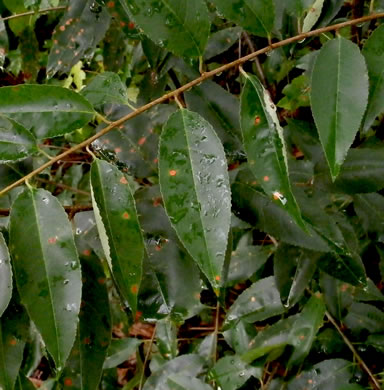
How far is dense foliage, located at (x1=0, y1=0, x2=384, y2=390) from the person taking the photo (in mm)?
670

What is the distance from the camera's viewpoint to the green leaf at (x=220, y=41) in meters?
1.20

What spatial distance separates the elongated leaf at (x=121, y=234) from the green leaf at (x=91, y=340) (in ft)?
0.43

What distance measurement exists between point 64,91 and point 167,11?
19 cm

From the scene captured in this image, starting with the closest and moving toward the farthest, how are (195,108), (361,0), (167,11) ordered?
(167,11), (195,108), (361,0)

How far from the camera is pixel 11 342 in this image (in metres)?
0.77

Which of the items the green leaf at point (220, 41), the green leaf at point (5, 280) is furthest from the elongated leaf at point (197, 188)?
the green leaf at point (220, 41)

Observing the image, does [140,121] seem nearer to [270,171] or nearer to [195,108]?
[195,108]

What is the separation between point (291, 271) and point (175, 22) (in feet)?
1.80

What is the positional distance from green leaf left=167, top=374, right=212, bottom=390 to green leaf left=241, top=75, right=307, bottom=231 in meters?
0.66

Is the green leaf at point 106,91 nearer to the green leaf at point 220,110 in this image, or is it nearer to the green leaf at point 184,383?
the green leaf at point 220,110

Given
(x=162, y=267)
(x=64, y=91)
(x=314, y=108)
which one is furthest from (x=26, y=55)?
(x=314, y=108)

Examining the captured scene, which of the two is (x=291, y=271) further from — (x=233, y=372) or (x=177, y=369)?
(x=177, y=369)

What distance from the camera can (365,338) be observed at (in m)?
1.28

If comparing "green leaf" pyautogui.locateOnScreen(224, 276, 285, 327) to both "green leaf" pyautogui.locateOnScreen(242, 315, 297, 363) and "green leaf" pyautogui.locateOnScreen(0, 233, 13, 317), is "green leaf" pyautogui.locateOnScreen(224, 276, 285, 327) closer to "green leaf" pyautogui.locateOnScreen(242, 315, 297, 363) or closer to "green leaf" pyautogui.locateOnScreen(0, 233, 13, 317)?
"green leaf" pyautogui.locateOnScreen(242, 315, 297, 363)
